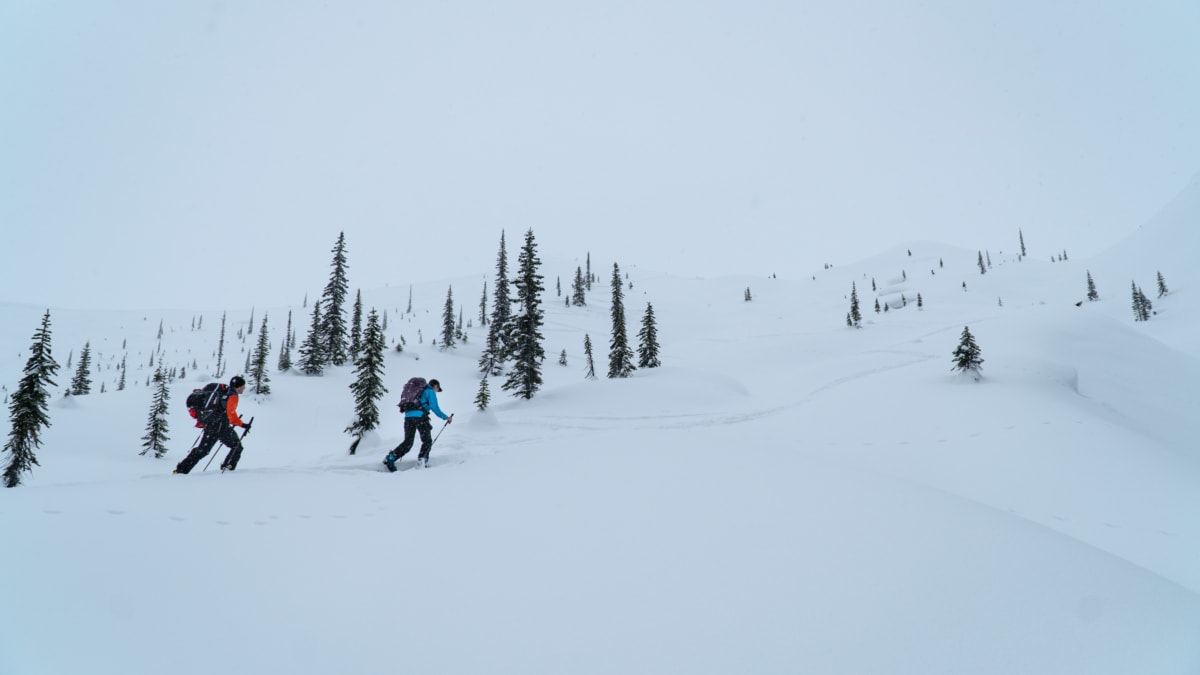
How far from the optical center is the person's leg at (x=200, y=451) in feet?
25.4

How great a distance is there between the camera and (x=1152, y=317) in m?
55.8

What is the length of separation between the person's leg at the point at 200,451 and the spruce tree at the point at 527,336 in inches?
613

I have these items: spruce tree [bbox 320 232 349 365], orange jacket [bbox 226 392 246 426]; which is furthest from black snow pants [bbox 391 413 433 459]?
spruce tree [bbox 320 232 349 365]

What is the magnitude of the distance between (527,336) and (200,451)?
1805 cm

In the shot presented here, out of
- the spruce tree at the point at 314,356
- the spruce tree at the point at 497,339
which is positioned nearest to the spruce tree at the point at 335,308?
the spruce tree at the point at 314,356

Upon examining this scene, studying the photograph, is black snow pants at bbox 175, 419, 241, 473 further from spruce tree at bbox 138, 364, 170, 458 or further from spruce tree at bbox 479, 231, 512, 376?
spruce tree at bbox 479, 231, 512, 376

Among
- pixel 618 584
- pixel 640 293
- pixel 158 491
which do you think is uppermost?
pixel 640 293

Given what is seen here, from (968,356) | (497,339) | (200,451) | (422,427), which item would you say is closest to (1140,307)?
(968,356)

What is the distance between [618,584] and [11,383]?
126177 mm

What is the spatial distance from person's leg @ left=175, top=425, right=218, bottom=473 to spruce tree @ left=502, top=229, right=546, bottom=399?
51.1ft

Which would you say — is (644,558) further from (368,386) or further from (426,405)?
(368,386)

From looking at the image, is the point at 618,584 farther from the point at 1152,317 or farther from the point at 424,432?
the point at 1152,317

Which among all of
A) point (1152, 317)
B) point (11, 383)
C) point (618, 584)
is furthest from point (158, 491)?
point (11, 383)

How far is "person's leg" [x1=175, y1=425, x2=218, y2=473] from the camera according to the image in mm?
7738
